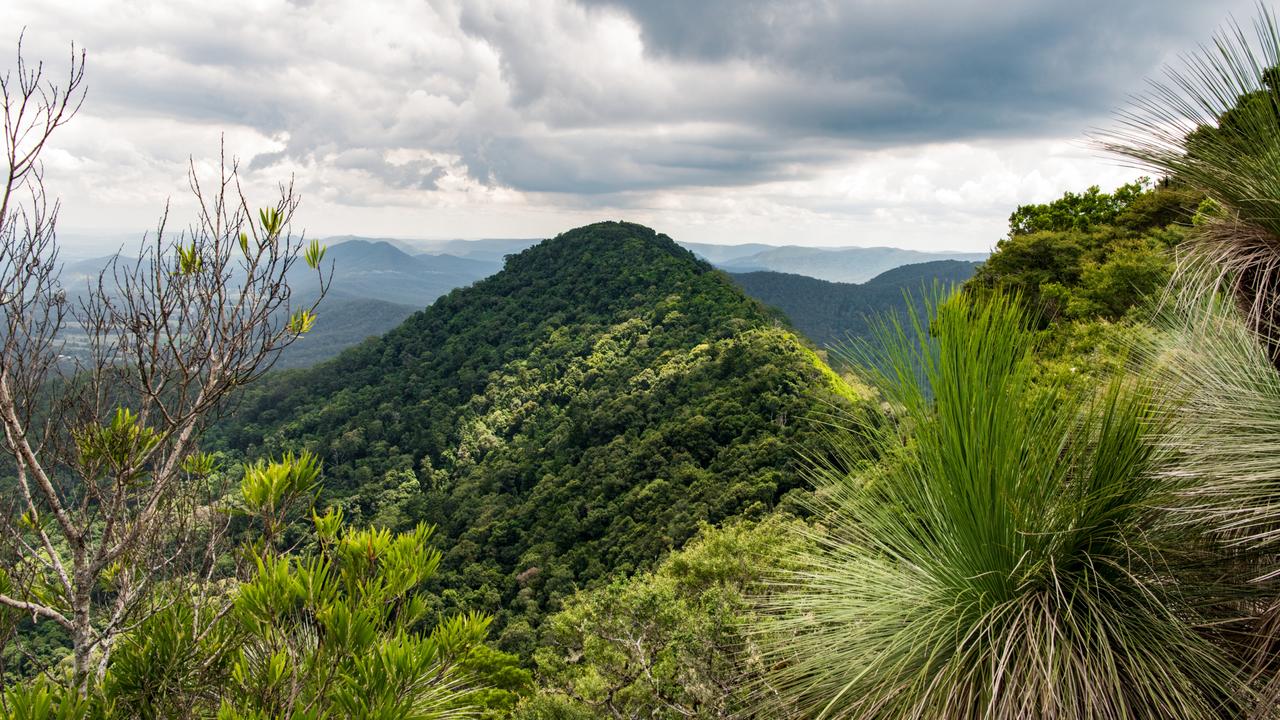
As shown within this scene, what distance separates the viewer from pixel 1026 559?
1917 mm

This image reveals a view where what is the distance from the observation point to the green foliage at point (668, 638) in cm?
716

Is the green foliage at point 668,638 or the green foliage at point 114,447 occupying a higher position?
the green foliage at point 114,447

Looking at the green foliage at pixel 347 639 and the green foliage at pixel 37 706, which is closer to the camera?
the green foliage at pixel 37 706

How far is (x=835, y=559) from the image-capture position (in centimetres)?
268

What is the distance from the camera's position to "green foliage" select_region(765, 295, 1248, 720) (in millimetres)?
1730

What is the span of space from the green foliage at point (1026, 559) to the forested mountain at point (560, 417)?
76 centimetres

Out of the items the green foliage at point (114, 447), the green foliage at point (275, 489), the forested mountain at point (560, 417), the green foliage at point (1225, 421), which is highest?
the green foliage at point (1225, 421)

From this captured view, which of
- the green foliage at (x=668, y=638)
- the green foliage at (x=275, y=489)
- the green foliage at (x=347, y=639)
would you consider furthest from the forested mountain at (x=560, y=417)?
the green foliage at (x=668, y=638)

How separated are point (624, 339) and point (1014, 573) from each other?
143 ft

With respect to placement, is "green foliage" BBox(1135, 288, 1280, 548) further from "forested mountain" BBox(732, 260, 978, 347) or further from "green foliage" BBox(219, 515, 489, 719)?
"forested mountain" BBox(732, 260, 978, 347)

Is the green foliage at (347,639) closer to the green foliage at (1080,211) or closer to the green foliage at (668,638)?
the green foliage at (668,638)

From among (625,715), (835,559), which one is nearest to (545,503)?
(625,715)

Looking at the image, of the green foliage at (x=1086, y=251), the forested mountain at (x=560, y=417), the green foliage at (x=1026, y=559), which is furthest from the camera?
the forested mountain at (x=560, y=417)

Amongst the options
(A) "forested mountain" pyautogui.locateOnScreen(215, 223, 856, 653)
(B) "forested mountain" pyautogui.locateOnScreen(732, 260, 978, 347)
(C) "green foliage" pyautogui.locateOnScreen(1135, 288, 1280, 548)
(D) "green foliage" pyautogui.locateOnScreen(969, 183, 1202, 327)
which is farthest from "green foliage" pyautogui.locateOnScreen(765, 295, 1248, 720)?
(B) "forested mountain" pyautogui.locateOnScreen(732, 260, 978, 347)
